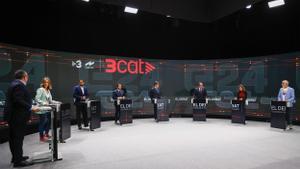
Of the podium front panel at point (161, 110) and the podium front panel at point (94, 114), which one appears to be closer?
the podium front panel at point (94, 114)

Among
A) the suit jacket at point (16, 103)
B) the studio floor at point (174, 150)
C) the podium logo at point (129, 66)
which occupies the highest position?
the podium logo at point (129, 66)

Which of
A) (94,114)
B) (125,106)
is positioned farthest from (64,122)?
(125,106)

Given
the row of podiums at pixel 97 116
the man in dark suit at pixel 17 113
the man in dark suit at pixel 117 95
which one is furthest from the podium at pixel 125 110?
the man in dark suit at pixel 17 113

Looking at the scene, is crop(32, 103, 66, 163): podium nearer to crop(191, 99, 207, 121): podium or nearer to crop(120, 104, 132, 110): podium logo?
crop(120, 104, 132, 110): podium logo

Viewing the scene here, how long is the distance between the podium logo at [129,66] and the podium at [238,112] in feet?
12.4

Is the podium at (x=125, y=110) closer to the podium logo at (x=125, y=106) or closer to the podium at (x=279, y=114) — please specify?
the podium logo at (x=125, y=106)

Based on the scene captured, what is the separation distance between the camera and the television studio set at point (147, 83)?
4184 millimetres

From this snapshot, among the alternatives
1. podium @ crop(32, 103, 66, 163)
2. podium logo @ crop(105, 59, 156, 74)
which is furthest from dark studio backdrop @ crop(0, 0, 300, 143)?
podium @ crop(32, 103, 66, 163)

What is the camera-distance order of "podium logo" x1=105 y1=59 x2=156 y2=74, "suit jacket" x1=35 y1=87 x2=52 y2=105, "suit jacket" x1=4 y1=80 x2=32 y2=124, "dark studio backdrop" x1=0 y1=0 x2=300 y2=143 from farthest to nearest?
"podium logo" x1=105 y1=59 x2=156 y2=74, "dark studio backdrop" x1=0 y1=0 x2=300 y2=143, "suit jacket" x1=35 y1=87 x2=52 y2=105, "suit jacket" x1=4 y1=80 x2=32 y2=124

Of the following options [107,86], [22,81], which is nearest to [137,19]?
[107,86]

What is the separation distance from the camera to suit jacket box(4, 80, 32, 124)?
368 cm

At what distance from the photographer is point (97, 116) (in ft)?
23.8

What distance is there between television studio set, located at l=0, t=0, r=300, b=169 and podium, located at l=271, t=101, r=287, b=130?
1.2 inches

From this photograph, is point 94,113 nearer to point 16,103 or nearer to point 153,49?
point 16,103
